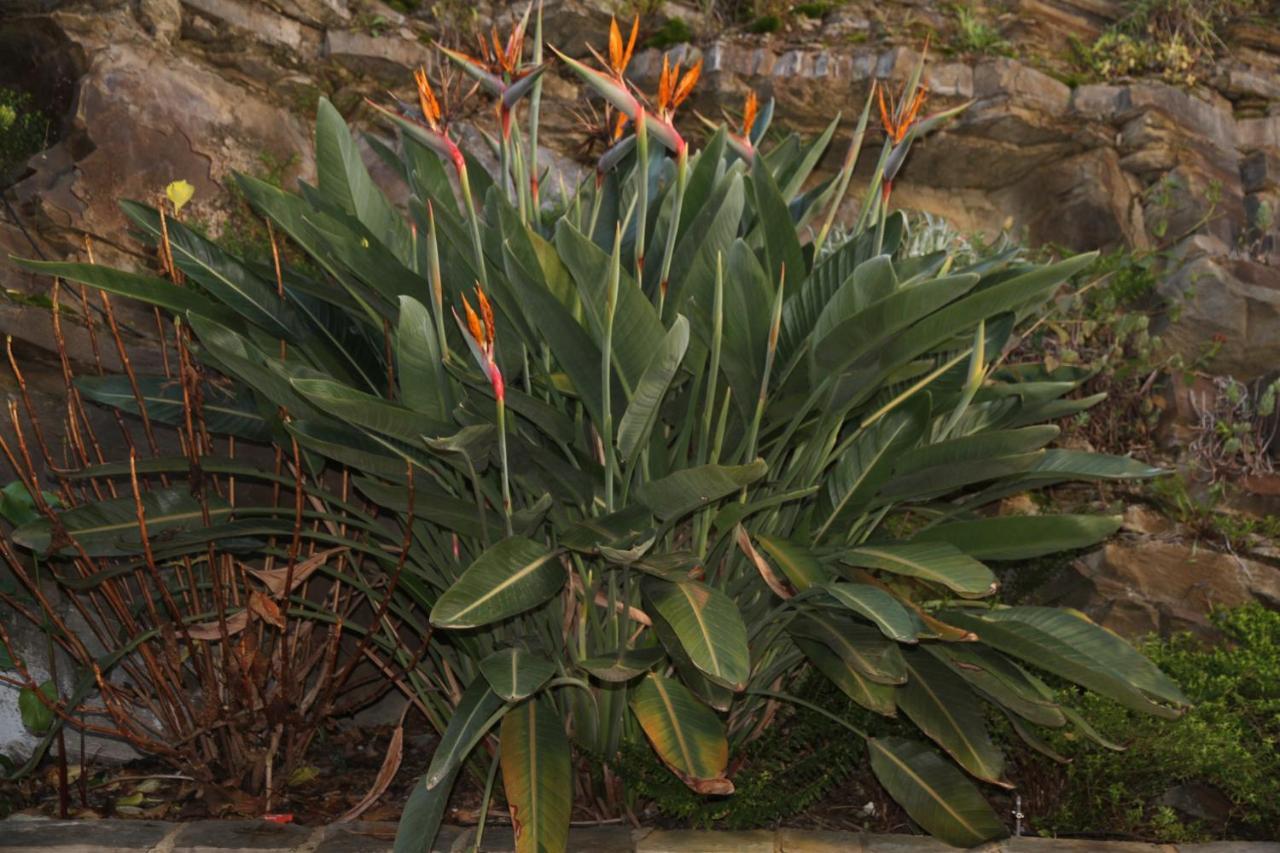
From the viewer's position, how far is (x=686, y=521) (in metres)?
3.37

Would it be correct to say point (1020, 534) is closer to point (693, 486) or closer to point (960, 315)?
point (960, 315)

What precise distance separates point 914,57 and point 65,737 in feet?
19.7

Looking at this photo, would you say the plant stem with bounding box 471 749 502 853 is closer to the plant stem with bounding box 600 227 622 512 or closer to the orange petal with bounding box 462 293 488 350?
the plant stem with bounding box 600 227 622 512

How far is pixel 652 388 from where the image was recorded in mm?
2750

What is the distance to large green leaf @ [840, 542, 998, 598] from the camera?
9.39 feet

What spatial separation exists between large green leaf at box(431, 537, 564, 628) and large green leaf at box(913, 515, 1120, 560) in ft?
3.47

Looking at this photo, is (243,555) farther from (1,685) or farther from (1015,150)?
(1015,150)

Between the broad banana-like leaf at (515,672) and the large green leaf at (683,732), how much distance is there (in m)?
0.26

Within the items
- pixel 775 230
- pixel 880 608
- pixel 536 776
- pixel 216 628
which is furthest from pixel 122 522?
pixel 880 608

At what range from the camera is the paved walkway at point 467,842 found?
313 cm

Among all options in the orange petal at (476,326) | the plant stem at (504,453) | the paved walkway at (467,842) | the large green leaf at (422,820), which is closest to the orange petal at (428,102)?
the orange petal at (476,326)

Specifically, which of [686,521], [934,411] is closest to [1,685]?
[686,521]

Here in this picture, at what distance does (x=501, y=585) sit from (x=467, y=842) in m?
0.80

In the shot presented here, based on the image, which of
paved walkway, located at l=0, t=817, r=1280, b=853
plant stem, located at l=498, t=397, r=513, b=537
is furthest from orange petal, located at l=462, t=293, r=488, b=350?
paved walkway, located at l=0, t=817, r=1280, b=853
